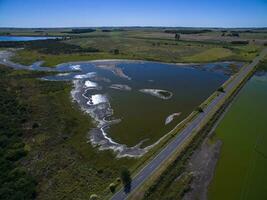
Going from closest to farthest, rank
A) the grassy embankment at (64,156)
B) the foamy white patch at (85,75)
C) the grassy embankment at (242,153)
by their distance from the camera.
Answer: the grassy embankment at (242,153), the grassy embankment at (64,156), the foamy white patch at (85,75)

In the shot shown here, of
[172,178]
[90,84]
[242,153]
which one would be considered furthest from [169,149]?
[90,84]

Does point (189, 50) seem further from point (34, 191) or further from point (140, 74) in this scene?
point (34, 191)

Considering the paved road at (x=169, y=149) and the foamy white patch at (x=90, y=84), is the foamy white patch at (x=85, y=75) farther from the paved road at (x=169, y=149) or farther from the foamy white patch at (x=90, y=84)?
the paved road at (x=169, y=149)

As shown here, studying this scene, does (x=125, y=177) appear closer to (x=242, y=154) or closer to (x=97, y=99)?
(x=242, y=154)

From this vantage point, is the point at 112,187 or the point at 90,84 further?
the point at 90,84

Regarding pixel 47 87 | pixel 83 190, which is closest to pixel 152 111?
pixel 83 190

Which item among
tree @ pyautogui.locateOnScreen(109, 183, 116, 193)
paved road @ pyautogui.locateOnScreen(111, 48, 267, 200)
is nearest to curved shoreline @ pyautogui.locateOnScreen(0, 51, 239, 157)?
paved road @ pyautogui.locateOnScreen(111, 48, 267, 200)

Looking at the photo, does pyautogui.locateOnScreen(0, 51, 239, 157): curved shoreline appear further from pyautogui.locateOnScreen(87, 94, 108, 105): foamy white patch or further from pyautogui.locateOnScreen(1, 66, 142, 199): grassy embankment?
pyautogui.locateOnScreen(1, 66, 142, 199): grassy embankment

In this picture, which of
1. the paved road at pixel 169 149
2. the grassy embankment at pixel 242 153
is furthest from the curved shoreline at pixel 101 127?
the grassy embankment at pixel 242 153
